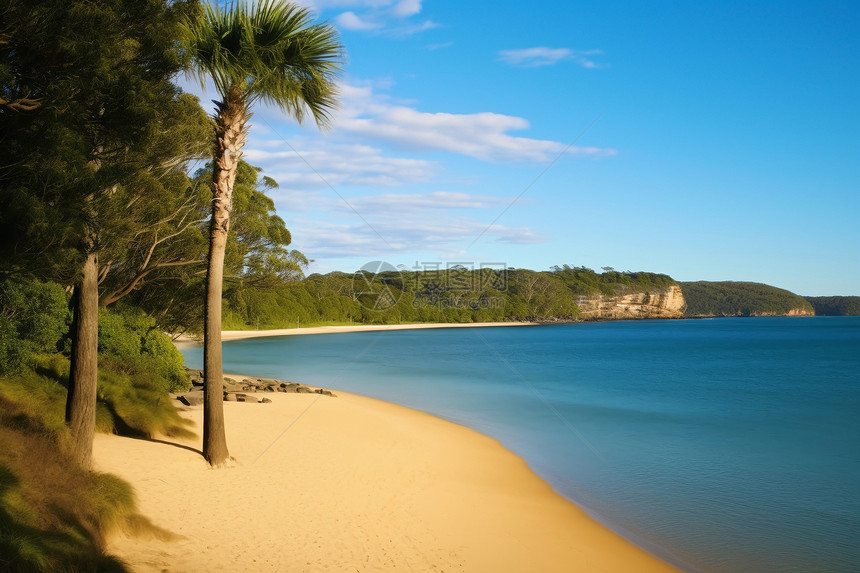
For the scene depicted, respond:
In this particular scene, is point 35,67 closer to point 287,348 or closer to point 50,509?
point 50,509

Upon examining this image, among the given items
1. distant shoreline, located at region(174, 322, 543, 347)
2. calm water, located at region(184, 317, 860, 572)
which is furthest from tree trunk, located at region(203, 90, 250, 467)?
distant shoreline, located at region(174, 322, 543, 347)

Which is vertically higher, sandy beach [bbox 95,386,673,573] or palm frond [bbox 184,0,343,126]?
palm frond [bbox 184,0,343,126]

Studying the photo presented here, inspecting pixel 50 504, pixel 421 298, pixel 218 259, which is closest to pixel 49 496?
pixel 50 504

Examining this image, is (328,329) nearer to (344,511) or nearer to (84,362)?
(84,362)

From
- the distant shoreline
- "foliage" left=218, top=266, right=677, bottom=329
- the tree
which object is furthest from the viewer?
"foliage" left=218, top=266, right=677, bottom=329

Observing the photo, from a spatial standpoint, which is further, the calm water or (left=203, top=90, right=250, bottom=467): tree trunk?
the calm water

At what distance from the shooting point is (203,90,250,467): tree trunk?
9.82 metres

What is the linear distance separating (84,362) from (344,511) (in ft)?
14.2

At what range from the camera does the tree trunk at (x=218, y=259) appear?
982 centimetres

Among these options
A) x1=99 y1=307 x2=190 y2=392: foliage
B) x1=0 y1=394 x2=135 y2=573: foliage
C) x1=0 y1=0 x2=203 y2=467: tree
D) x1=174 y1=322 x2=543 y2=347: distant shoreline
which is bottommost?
x1=174 y1=322 x2=543 y2=347: distant shoreline

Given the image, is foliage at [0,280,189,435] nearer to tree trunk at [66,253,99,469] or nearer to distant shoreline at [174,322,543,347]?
tree trunk at [66,253,99,469]

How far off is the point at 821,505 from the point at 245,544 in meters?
11.9

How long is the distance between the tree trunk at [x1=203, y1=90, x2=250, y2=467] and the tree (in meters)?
1.16

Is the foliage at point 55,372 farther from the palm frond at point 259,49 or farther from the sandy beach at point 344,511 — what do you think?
the palm frond at point 259,49
